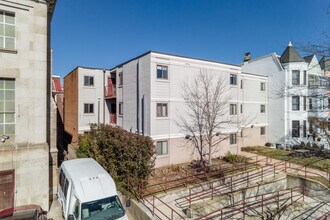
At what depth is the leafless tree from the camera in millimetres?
Result: 18125

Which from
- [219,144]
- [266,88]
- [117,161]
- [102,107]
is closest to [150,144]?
[117,161]

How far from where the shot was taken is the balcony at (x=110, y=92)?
2277cm

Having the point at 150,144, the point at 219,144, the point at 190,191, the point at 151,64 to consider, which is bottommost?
the point at 190,191

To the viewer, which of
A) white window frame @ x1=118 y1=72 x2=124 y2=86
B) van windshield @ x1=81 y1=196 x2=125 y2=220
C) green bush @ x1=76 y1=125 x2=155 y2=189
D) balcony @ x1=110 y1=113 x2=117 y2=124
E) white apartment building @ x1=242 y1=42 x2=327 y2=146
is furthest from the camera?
white apartment building @ x1=242 y1=42 x2=327 y2=146

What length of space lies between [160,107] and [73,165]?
840 cm

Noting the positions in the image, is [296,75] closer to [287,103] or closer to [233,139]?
[287,103]

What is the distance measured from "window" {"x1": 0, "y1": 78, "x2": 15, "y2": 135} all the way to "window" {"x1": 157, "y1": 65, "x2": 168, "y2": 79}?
9763 millimetres

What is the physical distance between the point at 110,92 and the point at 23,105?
510 inches

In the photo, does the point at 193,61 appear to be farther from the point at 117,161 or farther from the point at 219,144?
the point at 117,161

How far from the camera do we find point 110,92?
2345 centimetres

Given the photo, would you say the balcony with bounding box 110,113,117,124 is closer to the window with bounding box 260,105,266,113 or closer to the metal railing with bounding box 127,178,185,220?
the metal railing with bounding box 127,178,185,220

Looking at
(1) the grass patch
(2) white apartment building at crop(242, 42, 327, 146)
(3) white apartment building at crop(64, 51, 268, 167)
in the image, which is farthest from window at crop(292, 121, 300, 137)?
(1) the grass patch

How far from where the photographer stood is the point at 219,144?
797 inches

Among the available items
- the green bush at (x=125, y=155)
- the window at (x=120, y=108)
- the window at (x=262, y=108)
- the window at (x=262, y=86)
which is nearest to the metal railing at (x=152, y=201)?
the green bush at (x=125, y=155)
